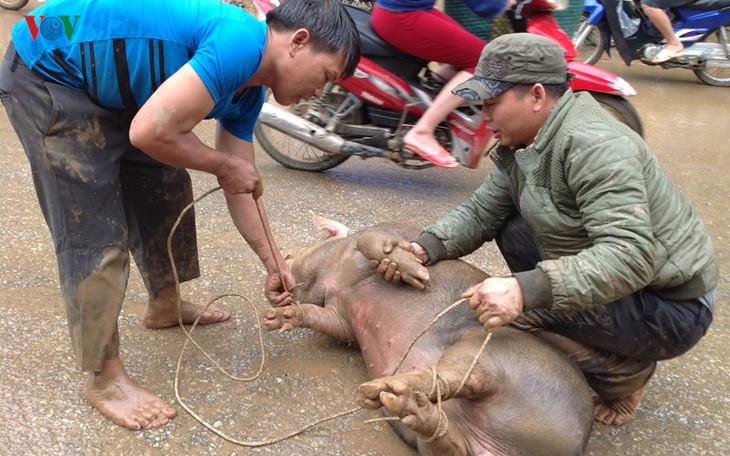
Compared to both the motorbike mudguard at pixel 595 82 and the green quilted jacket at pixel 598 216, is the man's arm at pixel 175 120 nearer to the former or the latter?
the green quilted jacket at pixel 598 216

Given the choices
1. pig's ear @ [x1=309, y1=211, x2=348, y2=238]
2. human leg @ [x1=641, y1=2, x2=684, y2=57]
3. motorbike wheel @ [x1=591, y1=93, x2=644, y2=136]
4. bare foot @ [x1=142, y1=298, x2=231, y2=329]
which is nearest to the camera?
bare foot @ [x1=142, y1=298, x2=231, y2=329]

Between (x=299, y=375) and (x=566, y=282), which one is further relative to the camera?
(x=299, y=375)

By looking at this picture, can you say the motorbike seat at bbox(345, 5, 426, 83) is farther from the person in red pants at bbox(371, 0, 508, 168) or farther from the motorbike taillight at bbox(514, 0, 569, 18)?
the motorbike taillight at bbox(514, 0, 569, 18)

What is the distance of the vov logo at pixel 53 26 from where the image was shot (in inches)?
88.6

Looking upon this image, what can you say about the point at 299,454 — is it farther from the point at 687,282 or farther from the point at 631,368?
the point at 687,282

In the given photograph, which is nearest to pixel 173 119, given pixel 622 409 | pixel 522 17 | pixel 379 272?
pixel 379 272

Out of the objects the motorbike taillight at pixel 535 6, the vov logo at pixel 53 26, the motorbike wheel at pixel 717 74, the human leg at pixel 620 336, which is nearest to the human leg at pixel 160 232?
the vov logo at pixel 53 26

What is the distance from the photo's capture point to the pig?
2197 mm

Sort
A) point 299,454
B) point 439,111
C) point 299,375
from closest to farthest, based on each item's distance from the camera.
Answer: point 299,454 → point 299,375 → point 439,111

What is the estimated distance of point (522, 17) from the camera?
457 centimetres

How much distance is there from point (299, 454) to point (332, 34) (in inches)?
55.8

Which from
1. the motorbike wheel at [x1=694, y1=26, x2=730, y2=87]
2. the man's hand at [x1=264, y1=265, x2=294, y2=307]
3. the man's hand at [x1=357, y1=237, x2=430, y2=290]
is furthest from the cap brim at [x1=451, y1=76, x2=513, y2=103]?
the motorbike wheel at [x1=694, y1=26, x2=730, y2=87]

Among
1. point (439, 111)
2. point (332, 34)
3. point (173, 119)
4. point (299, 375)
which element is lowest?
point (299, 375)

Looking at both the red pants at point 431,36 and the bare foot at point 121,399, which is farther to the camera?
the red pants at point 431,36
